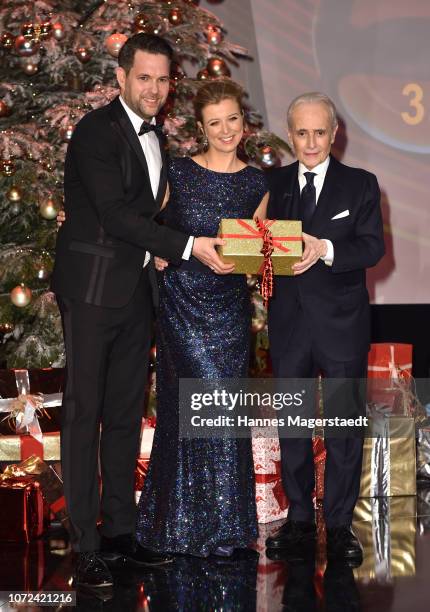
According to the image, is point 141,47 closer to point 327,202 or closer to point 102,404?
point 327,202

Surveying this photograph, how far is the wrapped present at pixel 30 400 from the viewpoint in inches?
157

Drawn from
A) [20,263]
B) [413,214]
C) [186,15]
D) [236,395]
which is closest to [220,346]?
[236,395]

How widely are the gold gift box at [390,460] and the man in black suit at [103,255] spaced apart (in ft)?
5.05

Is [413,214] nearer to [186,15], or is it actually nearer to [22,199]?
[186,15]

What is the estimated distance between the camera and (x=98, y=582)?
2998mm

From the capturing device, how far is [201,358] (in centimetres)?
333

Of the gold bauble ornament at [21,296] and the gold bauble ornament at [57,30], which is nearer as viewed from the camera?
the gold bauble ornament at [21,296]

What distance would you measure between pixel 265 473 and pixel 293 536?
0.53 meters

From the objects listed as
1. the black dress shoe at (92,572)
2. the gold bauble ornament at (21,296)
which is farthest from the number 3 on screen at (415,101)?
the black dress shoe at (92,572)

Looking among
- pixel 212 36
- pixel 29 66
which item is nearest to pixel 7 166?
pixel 29 66

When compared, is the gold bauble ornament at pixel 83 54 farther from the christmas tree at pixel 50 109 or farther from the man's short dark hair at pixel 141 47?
the man's short dark hair at pixel 141 47

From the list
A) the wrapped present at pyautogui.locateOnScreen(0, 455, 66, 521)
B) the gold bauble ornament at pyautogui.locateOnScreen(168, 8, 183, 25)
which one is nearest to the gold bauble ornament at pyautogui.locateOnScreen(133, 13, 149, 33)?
the gold bauble ornament at pyautogui.locateOnScreen(168, 8, 183, 25)

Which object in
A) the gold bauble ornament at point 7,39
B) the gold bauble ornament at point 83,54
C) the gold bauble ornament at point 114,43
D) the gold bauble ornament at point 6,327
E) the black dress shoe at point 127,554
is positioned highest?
the gold bauble ornament at point 7,39

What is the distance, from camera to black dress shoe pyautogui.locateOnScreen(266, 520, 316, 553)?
344cm
